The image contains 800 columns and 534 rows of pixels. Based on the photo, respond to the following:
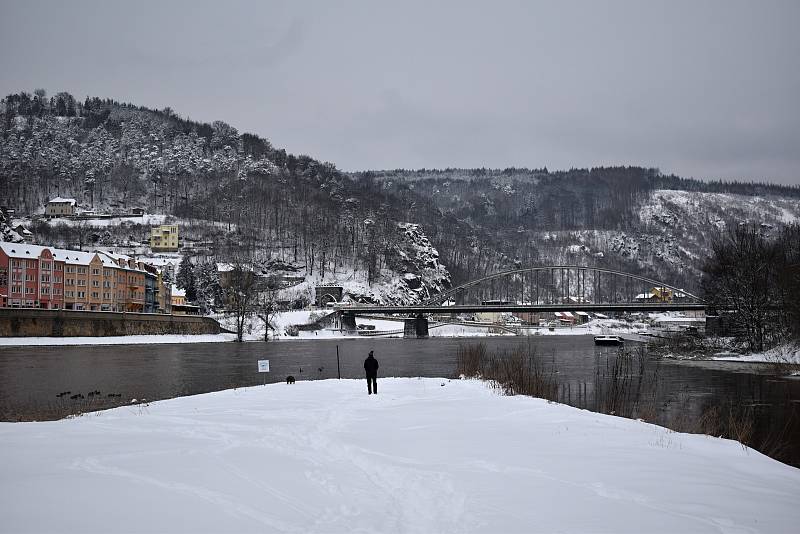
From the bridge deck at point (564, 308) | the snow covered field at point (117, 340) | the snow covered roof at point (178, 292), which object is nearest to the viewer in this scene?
the snow covered field at point (117, 340)

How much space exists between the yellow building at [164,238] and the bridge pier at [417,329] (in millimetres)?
67559

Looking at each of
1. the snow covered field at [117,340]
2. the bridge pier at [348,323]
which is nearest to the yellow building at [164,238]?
the bridge pier at [348,323]

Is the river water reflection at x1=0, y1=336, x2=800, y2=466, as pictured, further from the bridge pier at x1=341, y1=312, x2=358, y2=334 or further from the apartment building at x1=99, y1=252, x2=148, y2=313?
the bridge pier at x1=341, y1=312, x2=358, y2=334

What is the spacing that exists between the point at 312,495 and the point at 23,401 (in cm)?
2201

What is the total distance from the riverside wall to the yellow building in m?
68.7

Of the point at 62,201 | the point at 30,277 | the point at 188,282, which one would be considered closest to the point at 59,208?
the point at 62,201

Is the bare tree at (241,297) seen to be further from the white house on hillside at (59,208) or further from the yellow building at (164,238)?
the white house on hillside at (59,208)

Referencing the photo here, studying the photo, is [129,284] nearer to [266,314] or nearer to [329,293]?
[266,314]

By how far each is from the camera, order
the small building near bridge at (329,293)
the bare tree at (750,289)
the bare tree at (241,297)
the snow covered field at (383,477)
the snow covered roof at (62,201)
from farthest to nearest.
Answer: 1. the snow covered roof at (62,201)
2. the small building near bridge at (329,293)
3. the bare tree at (241,297)
4. the bare tree at (750,289)
5. the snow covered field at (383,477)

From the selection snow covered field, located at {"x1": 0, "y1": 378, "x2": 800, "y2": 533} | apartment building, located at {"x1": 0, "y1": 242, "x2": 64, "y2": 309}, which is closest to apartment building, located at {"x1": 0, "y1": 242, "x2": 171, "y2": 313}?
apartment building, located at {"x1": 0, "y1": 242, "x2": 64, "y2": 309}

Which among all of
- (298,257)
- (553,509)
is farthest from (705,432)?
(298,257)

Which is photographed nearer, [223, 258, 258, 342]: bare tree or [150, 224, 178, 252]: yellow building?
[223, 258, 258, 342]: bare tree

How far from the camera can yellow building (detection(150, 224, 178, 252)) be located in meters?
161

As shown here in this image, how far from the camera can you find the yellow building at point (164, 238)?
530 feet
